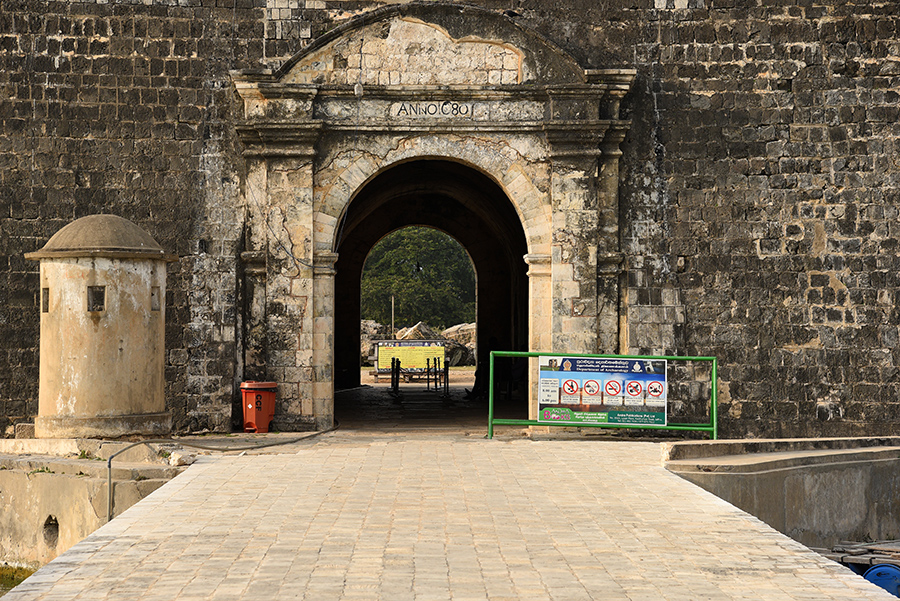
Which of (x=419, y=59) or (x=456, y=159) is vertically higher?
(x=419, y=59)

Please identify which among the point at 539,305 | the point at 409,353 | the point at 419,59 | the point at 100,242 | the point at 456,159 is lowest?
the point at 409,353

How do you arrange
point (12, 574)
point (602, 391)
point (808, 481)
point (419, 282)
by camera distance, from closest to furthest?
point (12, 574), point (808, 481), point (602, 391), point (419, 282)

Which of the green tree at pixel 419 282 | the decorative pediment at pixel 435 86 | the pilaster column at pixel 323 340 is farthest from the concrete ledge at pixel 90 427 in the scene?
the green tree at pixel 419 282

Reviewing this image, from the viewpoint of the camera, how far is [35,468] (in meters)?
8.85

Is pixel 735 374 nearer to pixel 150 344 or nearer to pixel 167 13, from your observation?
pixel 150 344

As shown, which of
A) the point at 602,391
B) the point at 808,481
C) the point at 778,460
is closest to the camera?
the point at 778,460

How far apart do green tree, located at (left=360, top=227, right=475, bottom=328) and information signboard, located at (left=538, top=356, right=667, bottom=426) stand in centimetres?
2942

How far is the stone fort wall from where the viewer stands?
11.9 metres

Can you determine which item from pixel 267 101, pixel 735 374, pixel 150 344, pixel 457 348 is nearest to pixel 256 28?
pixel 267 101

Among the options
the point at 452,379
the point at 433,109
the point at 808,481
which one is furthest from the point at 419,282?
the point at 808,481

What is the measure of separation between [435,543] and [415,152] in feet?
24.3

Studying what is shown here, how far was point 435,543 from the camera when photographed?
18.5ft

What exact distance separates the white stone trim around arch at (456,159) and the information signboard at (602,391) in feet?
6.44

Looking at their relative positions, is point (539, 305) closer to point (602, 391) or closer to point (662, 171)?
point (602, 391)
